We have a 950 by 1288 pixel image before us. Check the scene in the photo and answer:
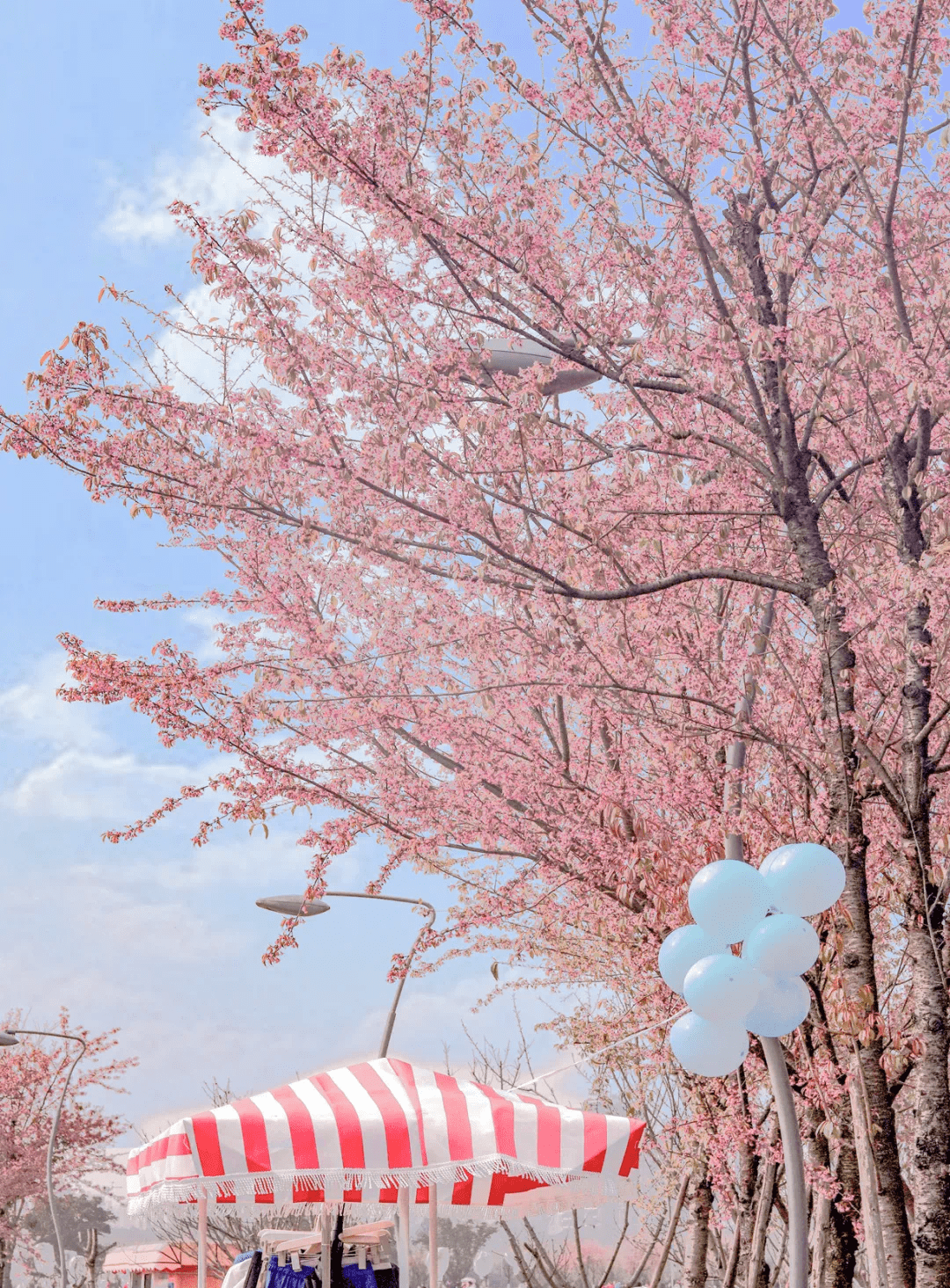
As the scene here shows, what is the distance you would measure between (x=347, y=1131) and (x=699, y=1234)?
7.02m

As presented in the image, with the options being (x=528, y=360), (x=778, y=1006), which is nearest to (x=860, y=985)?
(x=778, y=1006)

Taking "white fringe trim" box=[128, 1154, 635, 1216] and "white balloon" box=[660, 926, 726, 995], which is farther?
"white fringe trim" box=[128, 1154, 635, 1216]

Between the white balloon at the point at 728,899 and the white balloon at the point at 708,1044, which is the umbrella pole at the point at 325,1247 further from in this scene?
the white balloon at the point at 728,899

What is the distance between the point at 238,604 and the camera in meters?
10.5

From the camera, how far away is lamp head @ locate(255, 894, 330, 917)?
11141 millimetres

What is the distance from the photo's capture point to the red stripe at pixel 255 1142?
6742mm

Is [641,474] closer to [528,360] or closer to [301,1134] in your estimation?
[528,360]

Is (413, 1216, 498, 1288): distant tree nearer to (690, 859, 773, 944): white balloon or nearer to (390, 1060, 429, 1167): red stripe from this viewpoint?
(390, 1060, 429, 1167): red stripe

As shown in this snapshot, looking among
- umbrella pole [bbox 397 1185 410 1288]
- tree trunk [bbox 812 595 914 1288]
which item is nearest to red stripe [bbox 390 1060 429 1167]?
umbrella pole [bbox 397 1185 410 1288]

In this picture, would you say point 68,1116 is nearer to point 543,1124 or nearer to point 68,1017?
point 68,1017

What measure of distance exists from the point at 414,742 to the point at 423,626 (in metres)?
1.10

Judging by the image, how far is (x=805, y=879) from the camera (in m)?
6.04

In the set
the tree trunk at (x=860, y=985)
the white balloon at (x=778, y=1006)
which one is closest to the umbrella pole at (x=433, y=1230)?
the tree trunk at (x=860, y=985)

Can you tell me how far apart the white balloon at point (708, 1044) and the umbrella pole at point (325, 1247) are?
4043mm
